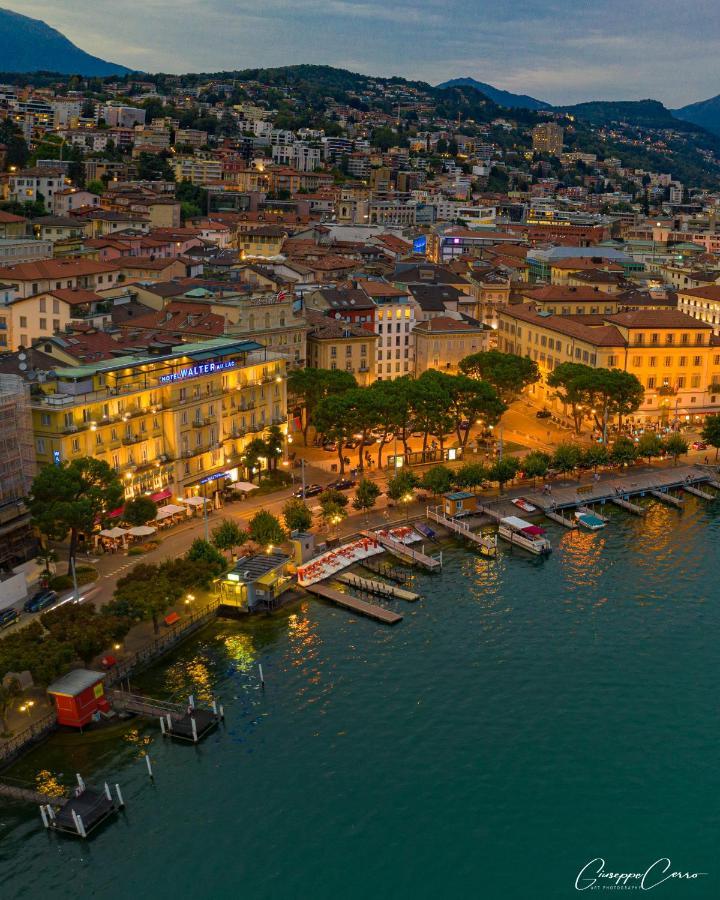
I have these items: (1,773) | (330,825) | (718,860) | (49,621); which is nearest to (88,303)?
(49,621)

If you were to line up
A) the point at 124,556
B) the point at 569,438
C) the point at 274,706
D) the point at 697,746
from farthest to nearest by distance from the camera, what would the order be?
the point at 569,438 < the point at 124,556 < the point at 274,706 < the point at 697,746

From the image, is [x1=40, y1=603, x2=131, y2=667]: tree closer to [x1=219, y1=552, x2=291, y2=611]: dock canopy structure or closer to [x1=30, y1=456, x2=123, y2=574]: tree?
[x1=30, y1=456, x2=123, y2=574]: tree

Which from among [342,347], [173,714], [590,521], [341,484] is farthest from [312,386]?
[173,714]

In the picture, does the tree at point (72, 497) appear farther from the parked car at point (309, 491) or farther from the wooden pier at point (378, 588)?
the parked car at point (309, 491)

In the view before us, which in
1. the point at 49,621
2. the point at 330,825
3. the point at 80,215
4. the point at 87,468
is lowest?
the point at 330,825

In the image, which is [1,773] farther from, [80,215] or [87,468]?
[80,215]

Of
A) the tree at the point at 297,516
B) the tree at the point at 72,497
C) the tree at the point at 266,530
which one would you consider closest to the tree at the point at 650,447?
the tree at the point at 297,516

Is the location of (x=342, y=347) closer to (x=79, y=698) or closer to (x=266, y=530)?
(x=266, y=530)
